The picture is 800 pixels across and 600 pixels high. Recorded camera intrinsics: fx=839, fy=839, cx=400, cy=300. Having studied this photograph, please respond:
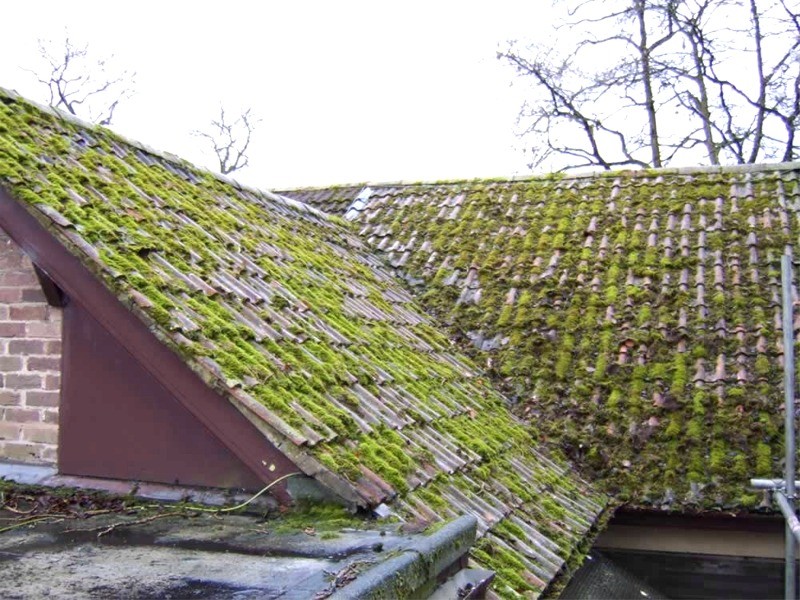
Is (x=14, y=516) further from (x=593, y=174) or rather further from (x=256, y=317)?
(x=593, y=174)

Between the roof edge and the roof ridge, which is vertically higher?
the roof edge

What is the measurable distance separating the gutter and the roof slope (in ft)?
2.00

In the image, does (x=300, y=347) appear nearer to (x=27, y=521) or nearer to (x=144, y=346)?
(x=144, y=346)

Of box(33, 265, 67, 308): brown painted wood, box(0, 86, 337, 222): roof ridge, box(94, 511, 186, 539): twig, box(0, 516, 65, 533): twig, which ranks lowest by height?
box(0, 516, 65, 533): twig

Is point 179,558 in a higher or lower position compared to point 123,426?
lower

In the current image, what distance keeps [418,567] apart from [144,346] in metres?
1.99

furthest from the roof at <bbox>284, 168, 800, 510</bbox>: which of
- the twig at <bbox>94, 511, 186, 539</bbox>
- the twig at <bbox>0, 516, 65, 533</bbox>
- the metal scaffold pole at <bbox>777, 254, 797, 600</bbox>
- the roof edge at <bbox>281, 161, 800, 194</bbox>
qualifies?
the twig at <bbox>0, 516, 65, 533</bbox>

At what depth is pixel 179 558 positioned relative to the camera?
3012 millimetres

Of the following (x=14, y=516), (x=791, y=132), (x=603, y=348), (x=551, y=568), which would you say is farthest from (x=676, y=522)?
(x=791, y=132)

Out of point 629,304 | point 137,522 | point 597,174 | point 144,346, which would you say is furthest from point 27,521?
point 597,174

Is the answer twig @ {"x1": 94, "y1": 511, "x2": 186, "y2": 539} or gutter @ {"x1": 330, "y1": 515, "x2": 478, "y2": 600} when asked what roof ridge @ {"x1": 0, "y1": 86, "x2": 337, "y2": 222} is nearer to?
twig @ {"x1": 94, "y1": 511, "x2": 186, "y2": 539}

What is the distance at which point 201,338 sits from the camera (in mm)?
4180

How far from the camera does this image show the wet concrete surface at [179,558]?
8.55 ft

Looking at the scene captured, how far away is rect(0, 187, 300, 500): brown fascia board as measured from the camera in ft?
12.7
